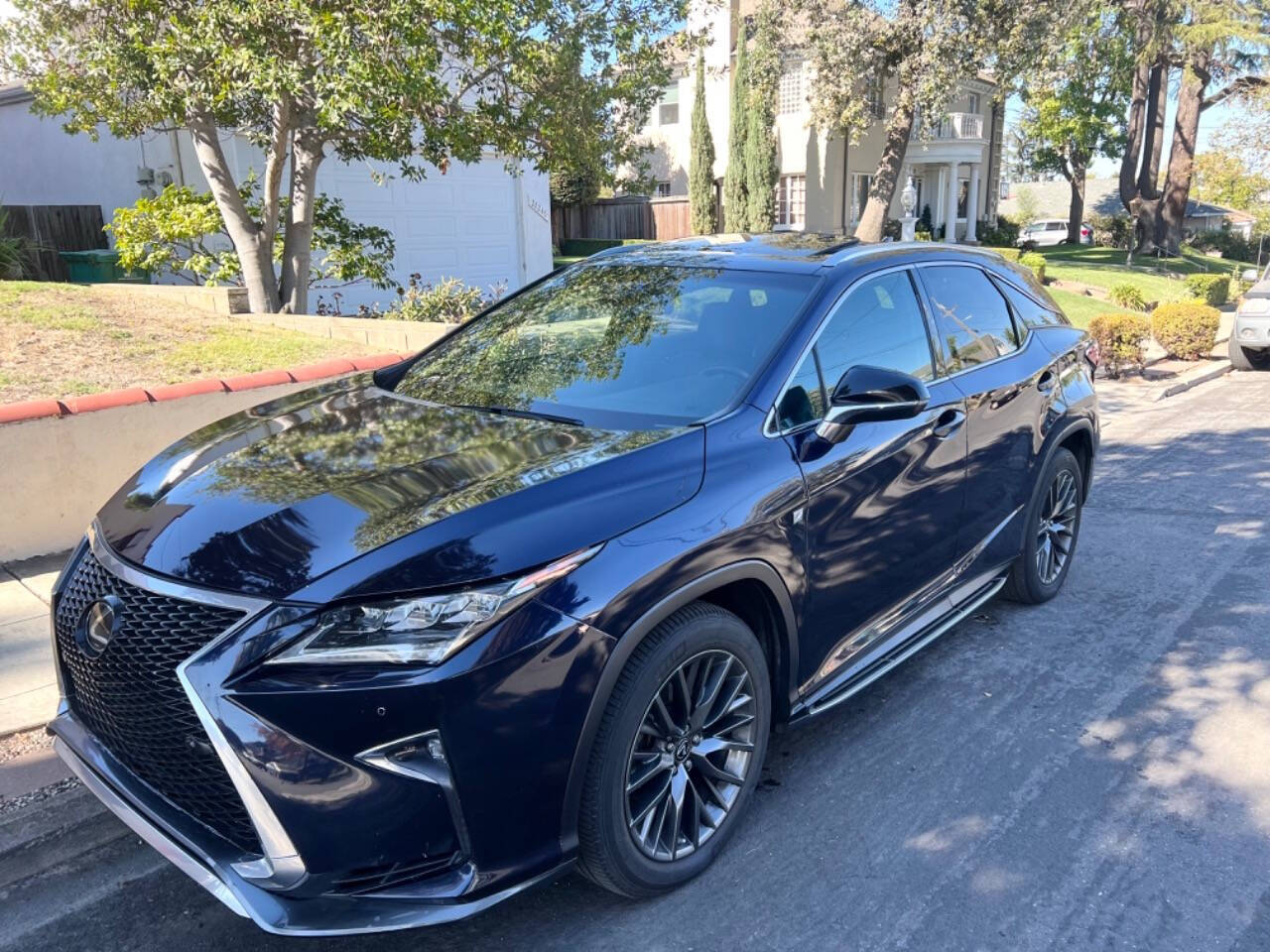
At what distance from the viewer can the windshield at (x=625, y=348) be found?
132 inches

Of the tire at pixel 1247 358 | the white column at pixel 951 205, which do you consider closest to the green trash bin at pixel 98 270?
the tire at pixel 1247 358

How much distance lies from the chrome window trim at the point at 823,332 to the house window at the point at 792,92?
28543 mm

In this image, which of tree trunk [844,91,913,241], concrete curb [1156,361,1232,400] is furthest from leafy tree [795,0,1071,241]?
concrete curb [1156,361,1232,400]

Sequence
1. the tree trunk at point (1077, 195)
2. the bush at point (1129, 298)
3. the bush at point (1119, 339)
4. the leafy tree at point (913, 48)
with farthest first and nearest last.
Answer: the tree trunk at point (1077, 195)
the leafy tree at point (913, 48)
the bush at point (1129, 298)
the bush at point (1119, 339)

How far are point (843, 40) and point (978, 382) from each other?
21689 millimetres

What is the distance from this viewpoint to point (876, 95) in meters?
25.5

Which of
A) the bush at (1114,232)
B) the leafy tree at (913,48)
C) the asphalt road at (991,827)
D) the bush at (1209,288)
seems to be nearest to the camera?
the asphalt road at (991,827)

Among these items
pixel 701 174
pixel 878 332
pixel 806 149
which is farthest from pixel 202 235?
pixel 806 149

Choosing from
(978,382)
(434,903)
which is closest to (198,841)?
(434,903)

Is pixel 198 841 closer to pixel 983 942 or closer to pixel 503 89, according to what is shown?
pixel 983 942

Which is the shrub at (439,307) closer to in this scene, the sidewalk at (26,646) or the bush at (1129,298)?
the sidewalk at (26,646)

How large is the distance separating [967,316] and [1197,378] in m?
9.59

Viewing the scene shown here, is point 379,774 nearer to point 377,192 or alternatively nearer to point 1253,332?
point 1253,332

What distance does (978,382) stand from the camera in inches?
165
